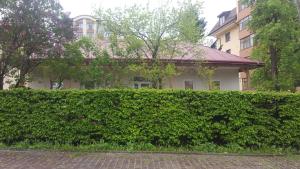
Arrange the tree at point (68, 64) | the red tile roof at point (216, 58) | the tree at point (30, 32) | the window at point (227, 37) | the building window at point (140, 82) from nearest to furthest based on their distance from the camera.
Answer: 1. the tree at point (30, 32)
2. the tree at point (68, 64)
3. the building window at point (140, 82)
4. the red tile roof at point (216, 58)
5. the window at point (227, 37)

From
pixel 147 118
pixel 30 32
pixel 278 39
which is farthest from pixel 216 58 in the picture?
pixel 30 32

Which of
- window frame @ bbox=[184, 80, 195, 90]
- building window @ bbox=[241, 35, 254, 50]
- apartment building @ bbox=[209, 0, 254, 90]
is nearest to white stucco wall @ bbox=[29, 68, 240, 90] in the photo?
window frame @ bbox=[184, 80, 195, 90]

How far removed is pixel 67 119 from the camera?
11.8 metres

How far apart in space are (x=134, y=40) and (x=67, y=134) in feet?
18.7

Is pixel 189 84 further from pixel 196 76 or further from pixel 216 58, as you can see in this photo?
pixel 216 58

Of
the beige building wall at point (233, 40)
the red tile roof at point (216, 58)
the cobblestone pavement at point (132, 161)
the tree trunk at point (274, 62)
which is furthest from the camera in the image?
the beige building wall at point (233, 40)

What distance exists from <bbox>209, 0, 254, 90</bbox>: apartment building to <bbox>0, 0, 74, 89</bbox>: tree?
28577mm

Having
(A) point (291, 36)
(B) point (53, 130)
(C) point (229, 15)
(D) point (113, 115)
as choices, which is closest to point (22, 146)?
(B) point (53, 130)

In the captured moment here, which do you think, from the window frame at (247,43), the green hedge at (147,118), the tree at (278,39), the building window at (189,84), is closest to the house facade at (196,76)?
the building window at (189,84)

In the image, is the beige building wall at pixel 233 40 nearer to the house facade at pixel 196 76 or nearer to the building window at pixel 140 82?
the house facade at pixel 196 76

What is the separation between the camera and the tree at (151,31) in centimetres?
1561

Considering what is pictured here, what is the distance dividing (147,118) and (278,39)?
9640 mm

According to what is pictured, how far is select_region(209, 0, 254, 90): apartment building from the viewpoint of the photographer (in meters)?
40.7

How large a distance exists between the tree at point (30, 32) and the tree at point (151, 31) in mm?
2363
